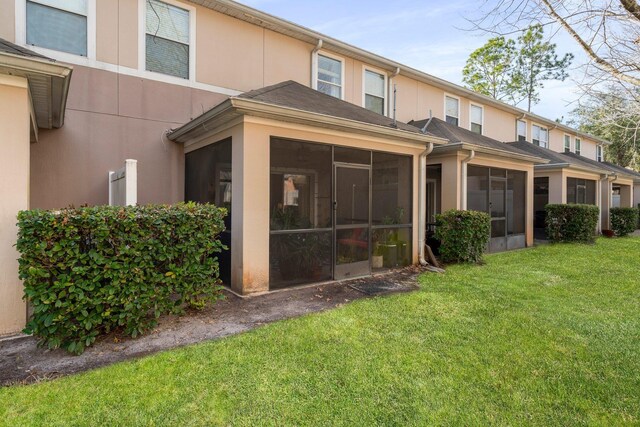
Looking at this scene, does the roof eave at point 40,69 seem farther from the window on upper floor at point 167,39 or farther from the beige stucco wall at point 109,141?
the window on upper floor at point 167,39

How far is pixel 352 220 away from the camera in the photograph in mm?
6625

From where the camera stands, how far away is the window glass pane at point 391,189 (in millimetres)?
7035

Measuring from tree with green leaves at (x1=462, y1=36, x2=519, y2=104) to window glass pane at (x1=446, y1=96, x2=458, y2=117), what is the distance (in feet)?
44.2

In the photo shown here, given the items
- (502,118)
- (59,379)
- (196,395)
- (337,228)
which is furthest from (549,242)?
(59,379)

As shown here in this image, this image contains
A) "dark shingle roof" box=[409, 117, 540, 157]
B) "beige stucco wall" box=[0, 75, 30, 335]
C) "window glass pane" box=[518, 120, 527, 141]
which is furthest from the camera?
"window glass pane" box=[518, 120, 527, 141]

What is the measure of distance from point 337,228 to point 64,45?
5.64 m

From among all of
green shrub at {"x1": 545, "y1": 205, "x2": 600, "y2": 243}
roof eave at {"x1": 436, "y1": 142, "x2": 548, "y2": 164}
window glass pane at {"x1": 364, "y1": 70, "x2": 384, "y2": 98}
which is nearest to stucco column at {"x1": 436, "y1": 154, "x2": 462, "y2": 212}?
roof eave at {"x1": 436, "y1": 142, "x2": 548, "y2": 164}

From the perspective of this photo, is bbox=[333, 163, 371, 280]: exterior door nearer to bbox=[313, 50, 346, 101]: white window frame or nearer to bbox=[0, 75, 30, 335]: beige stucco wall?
bbox=[313, 50, 346, 101]: white window frame

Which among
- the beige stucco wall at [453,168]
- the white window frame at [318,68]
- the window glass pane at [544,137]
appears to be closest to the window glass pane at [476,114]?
the beige stucco wall at [453,168]

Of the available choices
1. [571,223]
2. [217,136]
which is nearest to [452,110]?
[571,223]

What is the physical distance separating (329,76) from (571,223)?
31.1 ft

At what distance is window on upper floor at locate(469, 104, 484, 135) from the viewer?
1337cm

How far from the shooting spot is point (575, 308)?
15.8 ft

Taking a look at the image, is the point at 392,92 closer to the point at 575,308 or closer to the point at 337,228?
the point at 337,228
